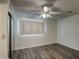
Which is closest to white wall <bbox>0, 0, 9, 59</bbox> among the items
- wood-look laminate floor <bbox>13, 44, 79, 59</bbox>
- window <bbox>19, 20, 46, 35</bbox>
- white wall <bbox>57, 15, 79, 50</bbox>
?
wood-look laminate floor <bbox>13, 44, 79, 59</bbox>

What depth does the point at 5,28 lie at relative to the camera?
2658 millimetres

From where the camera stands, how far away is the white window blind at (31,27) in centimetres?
609

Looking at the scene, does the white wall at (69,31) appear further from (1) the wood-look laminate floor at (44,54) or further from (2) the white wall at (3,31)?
(2) the white wall at (3,31)

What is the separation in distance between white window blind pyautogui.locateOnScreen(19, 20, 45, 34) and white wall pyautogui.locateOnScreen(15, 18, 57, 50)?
0.44 metres

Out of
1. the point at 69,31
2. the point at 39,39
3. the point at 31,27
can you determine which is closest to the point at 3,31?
the point at 31,27

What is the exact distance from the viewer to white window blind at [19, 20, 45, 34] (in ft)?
20.0

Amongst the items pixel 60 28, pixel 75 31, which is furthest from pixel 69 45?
pixel 60 28

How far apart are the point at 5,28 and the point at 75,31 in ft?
16.0

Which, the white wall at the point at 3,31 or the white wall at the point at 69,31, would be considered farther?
the white wall at the point at 69,31

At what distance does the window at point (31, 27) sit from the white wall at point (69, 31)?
5.70 feet

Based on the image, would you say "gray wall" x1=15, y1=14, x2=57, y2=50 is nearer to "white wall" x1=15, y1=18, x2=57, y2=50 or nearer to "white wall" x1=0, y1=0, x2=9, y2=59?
"white wall" x1=15, y1=18, x2=57, y2=50

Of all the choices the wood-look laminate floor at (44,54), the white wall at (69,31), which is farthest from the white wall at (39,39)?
the wood-look laminate floor at (44,54)

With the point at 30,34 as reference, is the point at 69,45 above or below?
below

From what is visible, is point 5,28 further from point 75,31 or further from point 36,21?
point 75,31
